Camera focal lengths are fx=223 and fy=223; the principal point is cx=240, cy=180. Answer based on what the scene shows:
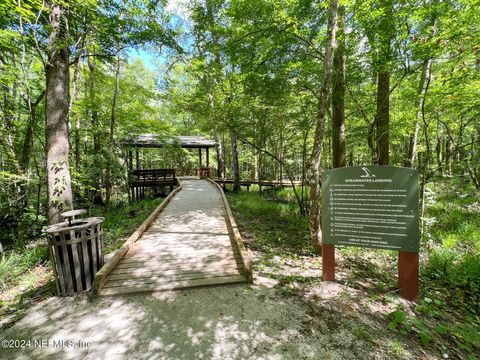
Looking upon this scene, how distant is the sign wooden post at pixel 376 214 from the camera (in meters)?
2.90

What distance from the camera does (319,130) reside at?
4.27 m

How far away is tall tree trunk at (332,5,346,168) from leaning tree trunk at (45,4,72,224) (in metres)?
6.02

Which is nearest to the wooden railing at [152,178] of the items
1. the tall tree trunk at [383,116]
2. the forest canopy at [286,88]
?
the forest canopy at [286,88]

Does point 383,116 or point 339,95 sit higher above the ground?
point 339,95

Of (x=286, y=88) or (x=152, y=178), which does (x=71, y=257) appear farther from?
(x=152, y=178)

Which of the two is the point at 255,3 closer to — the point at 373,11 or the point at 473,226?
the point at 373,11

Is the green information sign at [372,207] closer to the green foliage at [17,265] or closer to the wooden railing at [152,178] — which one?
the green foliage at [17,265]

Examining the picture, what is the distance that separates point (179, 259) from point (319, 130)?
355 centimetres

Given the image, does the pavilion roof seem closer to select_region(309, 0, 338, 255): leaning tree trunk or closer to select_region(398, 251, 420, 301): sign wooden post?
select_region(309, 0, 338, 255): leaning tree trunk

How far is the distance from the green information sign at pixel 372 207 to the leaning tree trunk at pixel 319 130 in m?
0.93

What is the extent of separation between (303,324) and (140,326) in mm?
1856

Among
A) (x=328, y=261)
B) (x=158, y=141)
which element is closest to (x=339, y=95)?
(x=328, y=261)

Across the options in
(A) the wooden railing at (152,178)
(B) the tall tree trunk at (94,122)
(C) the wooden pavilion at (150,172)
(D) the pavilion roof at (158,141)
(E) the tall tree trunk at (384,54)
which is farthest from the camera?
(A) the wooden railing at (152,178)

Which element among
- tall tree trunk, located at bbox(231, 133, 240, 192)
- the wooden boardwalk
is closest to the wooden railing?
tall tree trunk, located at bbox(231, 133, 240, 192)
